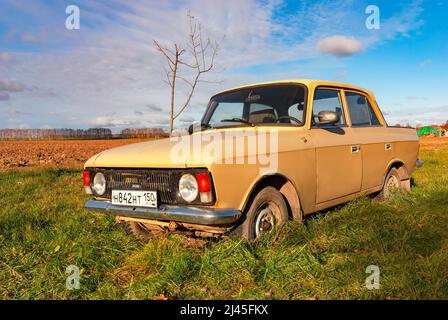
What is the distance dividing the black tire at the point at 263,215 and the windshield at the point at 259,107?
99 cm

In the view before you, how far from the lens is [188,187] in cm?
305

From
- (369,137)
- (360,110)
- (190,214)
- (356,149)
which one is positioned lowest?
(190,214)

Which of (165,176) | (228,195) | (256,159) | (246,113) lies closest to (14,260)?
(165,176)

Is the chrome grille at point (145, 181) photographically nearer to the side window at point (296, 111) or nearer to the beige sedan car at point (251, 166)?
the beige sedan car at point (251, 166)

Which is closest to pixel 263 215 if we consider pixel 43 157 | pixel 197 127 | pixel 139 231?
pixel 139 231

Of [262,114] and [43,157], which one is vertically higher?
A: [262,114]

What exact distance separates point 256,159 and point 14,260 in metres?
2.62

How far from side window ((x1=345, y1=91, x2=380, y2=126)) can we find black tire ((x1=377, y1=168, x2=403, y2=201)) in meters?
→ 0.86

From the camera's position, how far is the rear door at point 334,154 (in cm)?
406

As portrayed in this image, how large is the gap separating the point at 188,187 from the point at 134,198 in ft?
2.11

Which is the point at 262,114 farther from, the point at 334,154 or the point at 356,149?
the point at 356,149

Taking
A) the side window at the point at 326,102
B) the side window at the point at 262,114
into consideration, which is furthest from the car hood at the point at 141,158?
the side window at the point at 326,102

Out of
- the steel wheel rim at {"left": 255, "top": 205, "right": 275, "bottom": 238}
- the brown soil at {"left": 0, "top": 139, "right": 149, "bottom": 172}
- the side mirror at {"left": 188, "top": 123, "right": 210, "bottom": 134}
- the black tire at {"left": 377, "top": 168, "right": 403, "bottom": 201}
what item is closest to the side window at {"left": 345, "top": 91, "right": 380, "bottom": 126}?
the black tire at {"left": 377, "top": 168, "right": 403, "bottom": 201}
